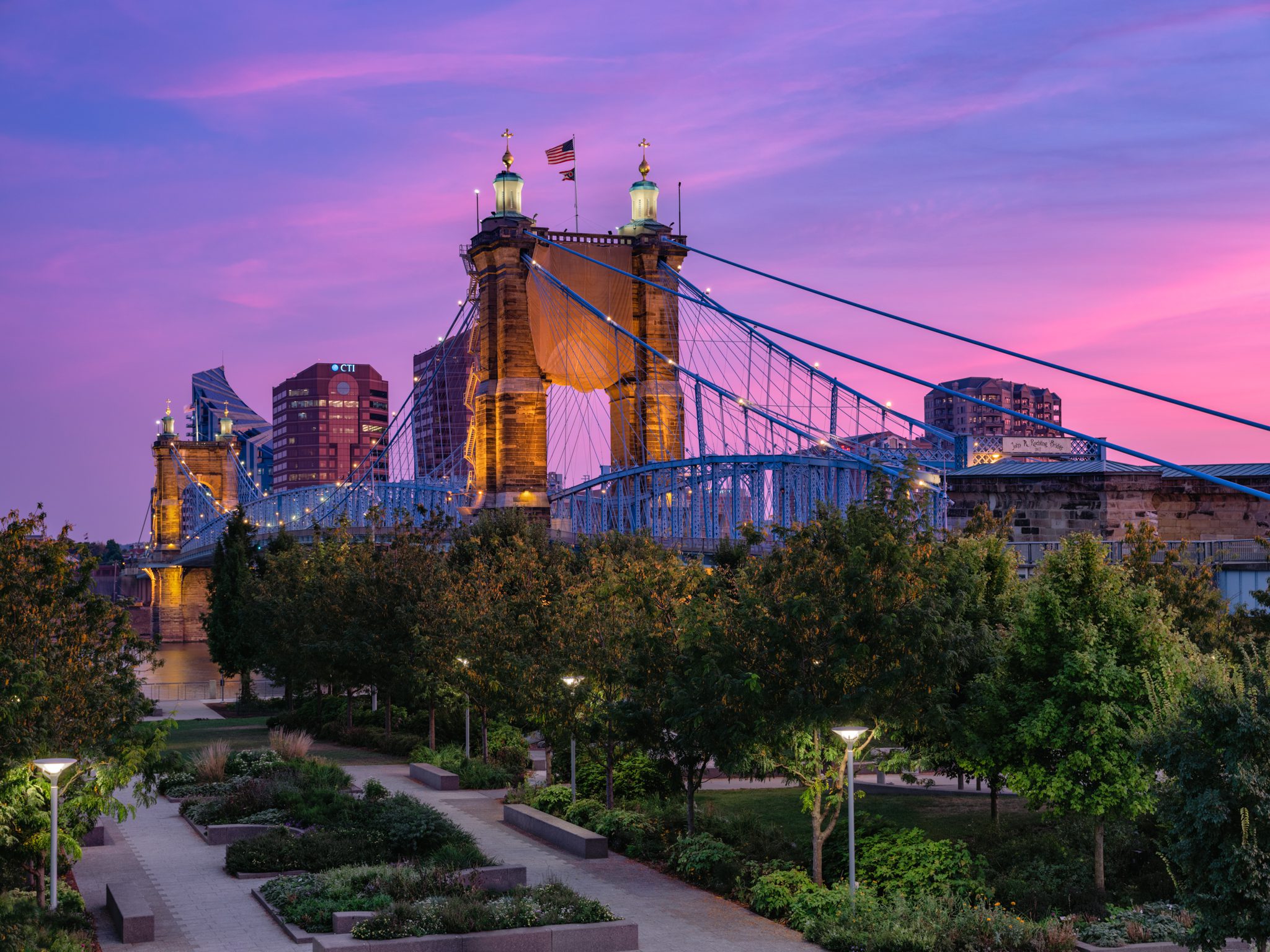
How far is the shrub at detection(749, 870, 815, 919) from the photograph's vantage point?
2078 centimetres

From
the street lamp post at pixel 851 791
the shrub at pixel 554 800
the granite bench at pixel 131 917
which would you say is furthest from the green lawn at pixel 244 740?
the street lamp post at pixel 851 791

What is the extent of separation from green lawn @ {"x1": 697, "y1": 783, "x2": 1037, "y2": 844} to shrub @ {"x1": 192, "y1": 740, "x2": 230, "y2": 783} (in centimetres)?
1247

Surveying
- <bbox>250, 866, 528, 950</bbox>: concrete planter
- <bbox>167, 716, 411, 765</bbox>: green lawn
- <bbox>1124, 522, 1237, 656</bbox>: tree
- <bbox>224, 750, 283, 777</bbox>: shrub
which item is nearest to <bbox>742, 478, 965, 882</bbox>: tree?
<bbox>250, 866, 528, 950</bbox>: concrete planter

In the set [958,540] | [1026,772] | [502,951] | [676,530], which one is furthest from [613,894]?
[676,530]

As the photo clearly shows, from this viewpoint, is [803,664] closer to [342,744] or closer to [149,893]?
[149,893]

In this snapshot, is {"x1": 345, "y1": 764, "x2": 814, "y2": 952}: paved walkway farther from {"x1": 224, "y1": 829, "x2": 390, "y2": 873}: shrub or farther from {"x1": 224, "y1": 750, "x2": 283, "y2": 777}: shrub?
{"x1": 224, "y1": 750, "x2": 283, "y2": 777}: shrub

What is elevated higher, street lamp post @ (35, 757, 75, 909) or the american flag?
the american flag

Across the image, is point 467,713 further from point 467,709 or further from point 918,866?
point 918,866

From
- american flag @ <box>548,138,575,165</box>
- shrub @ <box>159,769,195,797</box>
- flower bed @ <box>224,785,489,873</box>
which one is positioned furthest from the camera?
american flag @ <box>548,138,575,165</box>

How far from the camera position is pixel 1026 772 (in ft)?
72.5

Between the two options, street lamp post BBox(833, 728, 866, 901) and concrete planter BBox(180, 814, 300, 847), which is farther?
concrete planter BBox(180, 814, 300, 847)

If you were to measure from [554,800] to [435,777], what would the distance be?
19.2 ft

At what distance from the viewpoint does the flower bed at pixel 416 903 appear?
18.9 m

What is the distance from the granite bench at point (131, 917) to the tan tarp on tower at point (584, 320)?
48.3 meters
